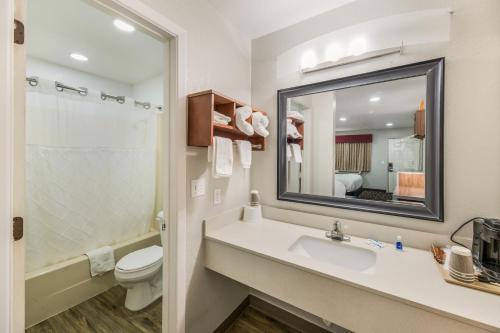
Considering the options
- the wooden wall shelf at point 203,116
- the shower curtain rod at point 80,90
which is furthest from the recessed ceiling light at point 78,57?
the wooden wall shelf at point 203,116

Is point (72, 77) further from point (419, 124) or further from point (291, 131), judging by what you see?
point (419, 124)

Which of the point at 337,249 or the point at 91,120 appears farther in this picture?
the point at 91,120

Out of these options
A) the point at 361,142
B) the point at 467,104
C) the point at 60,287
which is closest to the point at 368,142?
the point at 361,142

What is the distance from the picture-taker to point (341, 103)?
1504mm

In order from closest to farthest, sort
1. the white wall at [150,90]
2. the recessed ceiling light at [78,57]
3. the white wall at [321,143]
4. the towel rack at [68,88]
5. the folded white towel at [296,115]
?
the white wall at [321,143], the folded white towel at [296,115], the towel rack at [68,88], the recessed ceiling light at [78,57], the white wall at [150,90]

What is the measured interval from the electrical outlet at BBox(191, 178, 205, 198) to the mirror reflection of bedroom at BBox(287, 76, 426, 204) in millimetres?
735

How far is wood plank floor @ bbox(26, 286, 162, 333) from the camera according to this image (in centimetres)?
158

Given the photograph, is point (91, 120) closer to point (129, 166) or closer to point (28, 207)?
point (129, 166)

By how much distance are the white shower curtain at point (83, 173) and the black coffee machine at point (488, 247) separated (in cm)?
281

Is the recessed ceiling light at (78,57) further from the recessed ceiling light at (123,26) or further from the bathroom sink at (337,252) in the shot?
the bathroom sink at (337,252)

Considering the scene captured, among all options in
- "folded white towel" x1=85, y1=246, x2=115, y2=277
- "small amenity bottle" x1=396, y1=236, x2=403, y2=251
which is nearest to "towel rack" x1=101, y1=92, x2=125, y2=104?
"folded white towel" x1=85, y1=246, x2=115, y2=277

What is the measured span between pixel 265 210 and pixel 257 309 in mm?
882

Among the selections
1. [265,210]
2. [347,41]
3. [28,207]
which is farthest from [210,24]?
[28,207]

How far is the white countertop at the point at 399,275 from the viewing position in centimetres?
75
